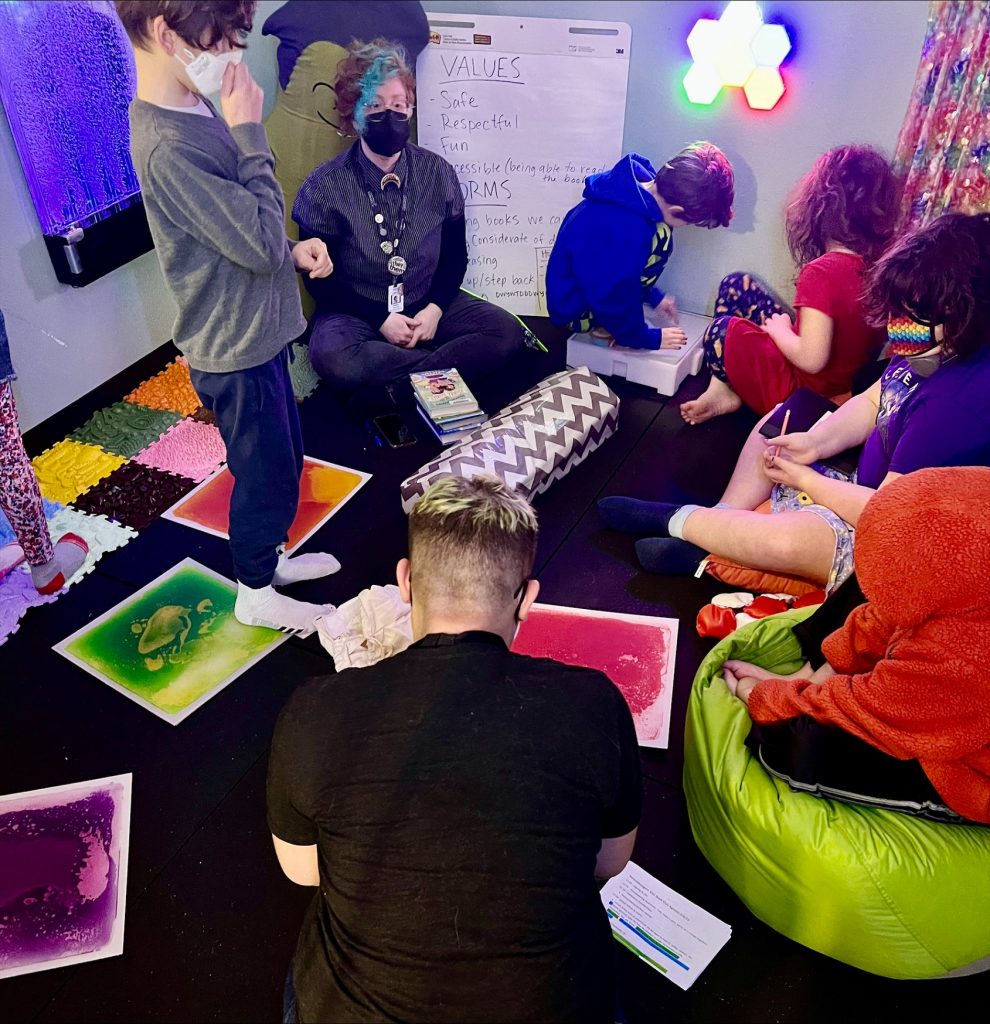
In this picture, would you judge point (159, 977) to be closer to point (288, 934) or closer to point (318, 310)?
point (288, 934)

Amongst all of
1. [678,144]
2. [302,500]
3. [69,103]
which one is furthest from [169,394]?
[678,144]

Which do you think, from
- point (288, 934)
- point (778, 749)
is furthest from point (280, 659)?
point (778, 749)

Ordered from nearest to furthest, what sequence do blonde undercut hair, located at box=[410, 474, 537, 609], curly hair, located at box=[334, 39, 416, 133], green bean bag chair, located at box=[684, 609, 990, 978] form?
1. blonde undercut hair, located at box=[410, 474, 537, 609]
2. green bean bag chair, located at box=[684, 609, 990, 978]
3. curly hair, located at box=[334, 39, 416, 133]

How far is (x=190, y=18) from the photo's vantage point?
57.0 inches

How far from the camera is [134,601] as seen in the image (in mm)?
2162

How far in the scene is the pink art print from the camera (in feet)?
6.26

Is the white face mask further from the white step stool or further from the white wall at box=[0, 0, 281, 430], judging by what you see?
the white step stool

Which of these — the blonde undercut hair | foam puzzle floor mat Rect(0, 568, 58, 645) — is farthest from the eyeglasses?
the blonde undercut hair

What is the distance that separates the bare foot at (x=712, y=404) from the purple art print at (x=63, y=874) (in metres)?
1.82

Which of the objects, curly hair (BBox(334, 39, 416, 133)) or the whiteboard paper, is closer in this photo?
curly hair (BBox(334, 39, 416, 133))

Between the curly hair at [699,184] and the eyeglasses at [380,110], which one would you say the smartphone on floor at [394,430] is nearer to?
the eyeglasses at [380,110]

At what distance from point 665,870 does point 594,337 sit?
5.88 ft

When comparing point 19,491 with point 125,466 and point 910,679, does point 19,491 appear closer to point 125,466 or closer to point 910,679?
point 125,466

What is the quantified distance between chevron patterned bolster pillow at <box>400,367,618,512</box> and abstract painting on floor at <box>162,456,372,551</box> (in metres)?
0.19
